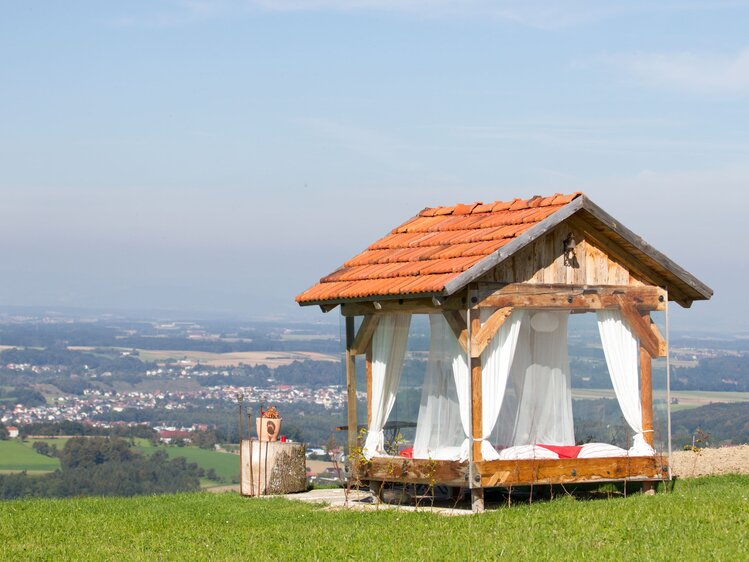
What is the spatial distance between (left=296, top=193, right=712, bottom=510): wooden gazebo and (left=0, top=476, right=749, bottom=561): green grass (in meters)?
0.61

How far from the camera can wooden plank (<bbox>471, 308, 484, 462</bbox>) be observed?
14.5m

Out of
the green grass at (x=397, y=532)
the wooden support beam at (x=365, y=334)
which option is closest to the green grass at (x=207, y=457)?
the wooden support beam at (x=365, y=334)

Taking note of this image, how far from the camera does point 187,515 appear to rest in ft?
49.3

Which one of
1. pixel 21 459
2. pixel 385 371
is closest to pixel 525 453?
pixel 385 371

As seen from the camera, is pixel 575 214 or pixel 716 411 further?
pixel 716 411

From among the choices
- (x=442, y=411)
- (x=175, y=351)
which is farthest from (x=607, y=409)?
(x=175, y=351)

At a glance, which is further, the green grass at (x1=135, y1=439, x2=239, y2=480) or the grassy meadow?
the grassy meadow

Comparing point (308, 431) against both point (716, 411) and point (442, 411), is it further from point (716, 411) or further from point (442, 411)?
point (442, 411)

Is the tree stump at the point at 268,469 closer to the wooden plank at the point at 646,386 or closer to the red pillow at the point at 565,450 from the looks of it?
the red pillow at the point at 565,450

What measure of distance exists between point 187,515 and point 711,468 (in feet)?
27.6

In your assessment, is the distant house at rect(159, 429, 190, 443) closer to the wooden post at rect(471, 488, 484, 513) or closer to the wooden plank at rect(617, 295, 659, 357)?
the wooden plank at rect(617, 295, 659, 357)

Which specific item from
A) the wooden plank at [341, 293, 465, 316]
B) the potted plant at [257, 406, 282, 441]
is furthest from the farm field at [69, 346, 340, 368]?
the wooden plank at [341, 293, 465, 316]

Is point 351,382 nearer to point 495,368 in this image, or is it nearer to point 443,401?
point 443,401

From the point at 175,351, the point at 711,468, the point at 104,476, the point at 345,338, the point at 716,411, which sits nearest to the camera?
the point at 345,338
